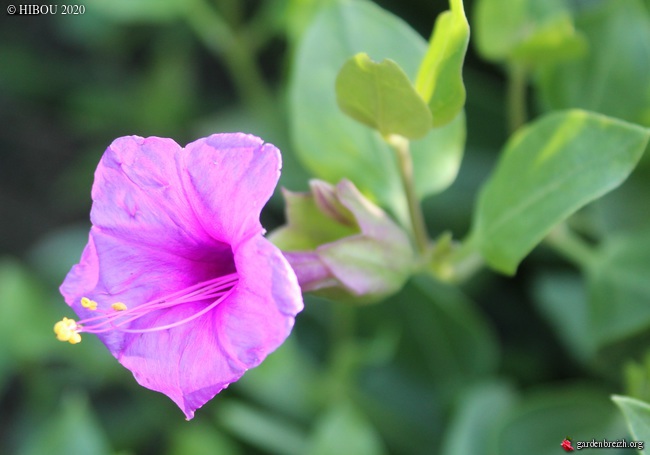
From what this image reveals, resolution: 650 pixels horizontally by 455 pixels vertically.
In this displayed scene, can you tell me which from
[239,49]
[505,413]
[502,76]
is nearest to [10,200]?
[239,49]

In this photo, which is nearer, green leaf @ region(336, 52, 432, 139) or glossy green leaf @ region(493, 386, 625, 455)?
green leaf @ region(336, 52, 432, 139)

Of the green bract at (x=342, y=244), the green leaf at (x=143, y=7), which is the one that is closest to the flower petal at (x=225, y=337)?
the green bract at (x=342, y=244)

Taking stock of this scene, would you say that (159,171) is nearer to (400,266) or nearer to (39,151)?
(400,266)

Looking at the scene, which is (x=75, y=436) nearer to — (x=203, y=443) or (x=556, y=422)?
(x=203, y=443)

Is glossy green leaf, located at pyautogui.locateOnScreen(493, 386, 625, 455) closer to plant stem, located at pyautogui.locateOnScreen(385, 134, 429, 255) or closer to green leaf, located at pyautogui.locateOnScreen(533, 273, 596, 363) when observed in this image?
green leaf, located at pyautogui.locateOnScreen(533, 273, 596, 363)

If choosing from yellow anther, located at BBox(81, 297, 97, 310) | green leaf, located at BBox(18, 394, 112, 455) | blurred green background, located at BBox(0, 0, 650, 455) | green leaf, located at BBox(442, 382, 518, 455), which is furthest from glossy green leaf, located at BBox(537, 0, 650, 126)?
green leaf, located at BBox(18, 394, 112, 455)
